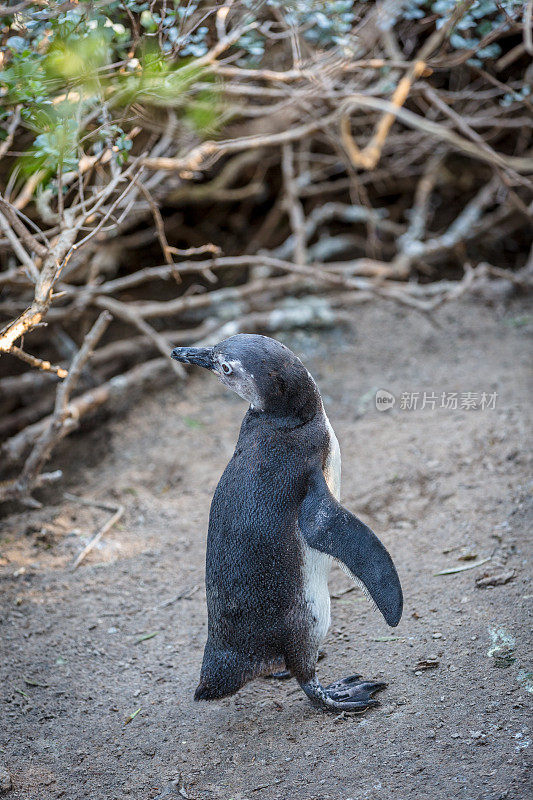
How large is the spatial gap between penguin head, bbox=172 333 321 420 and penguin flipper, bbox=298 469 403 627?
24 centimetres

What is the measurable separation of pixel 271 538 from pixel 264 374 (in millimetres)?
428

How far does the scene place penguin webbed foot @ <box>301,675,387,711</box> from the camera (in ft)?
6.11

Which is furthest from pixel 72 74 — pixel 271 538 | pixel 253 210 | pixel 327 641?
pixel 253 210

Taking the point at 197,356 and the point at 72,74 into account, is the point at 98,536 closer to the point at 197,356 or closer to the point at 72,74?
the point at 197,356

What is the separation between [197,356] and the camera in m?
1.95

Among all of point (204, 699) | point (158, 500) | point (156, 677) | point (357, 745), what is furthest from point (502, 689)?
point (158, 500)

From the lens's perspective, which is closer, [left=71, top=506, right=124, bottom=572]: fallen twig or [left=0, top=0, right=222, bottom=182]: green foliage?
[left=0, top=0, right=222, bottom=182]: green foliage

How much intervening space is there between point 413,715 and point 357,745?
0.54 ft

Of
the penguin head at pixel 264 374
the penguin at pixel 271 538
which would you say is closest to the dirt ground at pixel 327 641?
the penguin at pixel 271 538

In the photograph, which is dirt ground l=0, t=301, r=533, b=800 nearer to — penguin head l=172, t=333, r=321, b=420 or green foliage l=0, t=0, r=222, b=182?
penguin head l=172, t=333, r=321, b=420

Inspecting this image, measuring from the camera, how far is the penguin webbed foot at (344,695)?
186 centimetres

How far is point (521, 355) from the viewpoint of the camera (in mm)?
3914

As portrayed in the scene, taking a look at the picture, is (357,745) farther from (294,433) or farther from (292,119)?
(292,119)

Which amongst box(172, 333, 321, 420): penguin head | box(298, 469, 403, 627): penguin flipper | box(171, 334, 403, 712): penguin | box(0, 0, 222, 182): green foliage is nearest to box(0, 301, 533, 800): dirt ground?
box(171, 334, 403, 712): penguin
